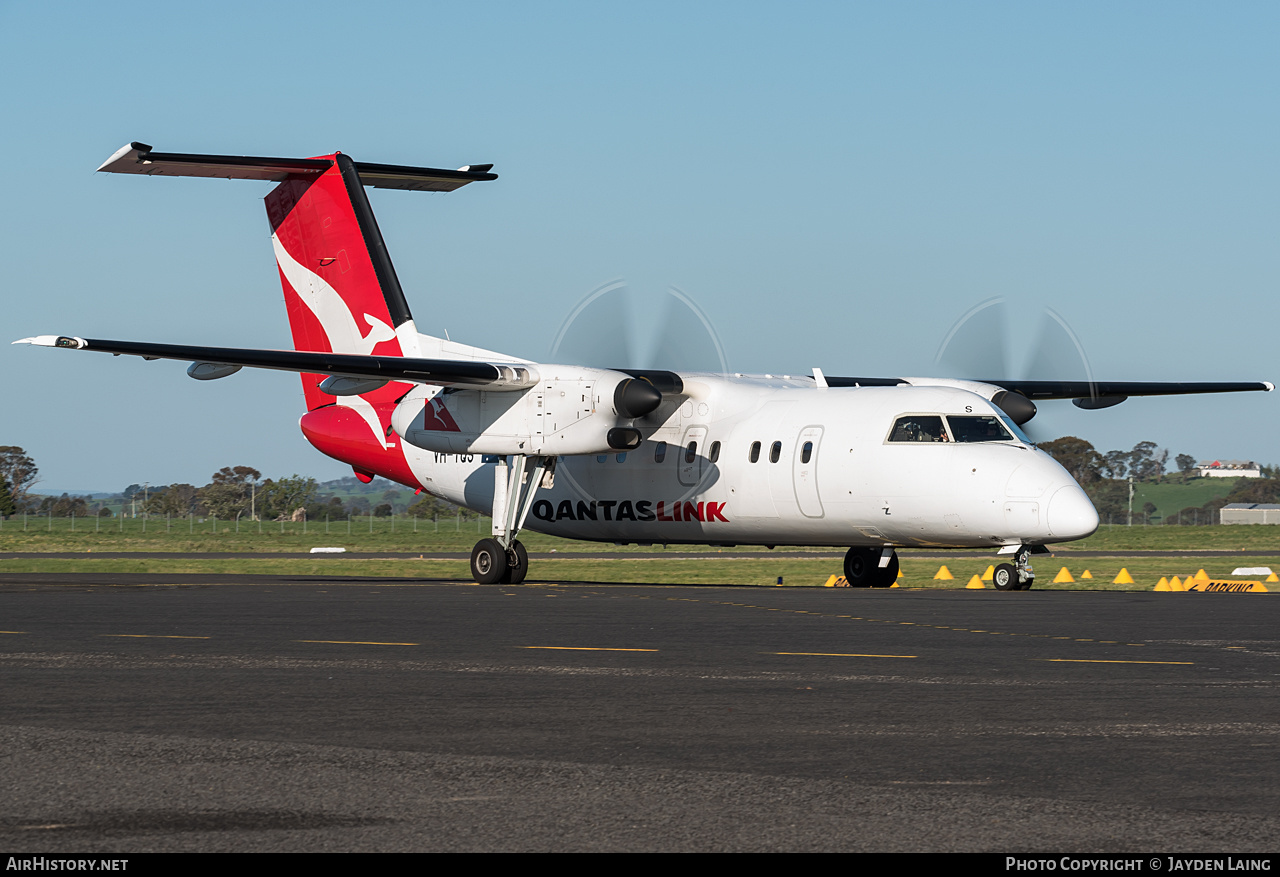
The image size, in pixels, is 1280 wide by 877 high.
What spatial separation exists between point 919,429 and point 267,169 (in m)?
15.3

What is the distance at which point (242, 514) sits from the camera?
14725cm

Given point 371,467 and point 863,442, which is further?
point 371,467

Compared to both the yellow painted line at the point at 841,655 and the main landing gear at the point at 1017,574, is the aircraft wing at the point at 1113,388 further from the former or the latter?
the yellow painted line at the point at 841,655

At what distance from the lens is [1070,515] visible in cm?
2178

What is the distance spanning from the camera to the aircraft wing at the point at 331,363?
2370cm

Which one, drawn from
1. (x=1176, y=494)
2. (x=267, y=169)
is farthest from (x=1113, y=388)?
(x=1176, y=494)

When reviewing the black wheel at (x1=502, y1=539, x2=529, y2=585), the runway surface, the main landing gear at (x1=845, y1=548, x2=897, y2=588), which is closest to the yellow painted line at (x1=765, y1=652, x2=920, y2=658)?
the runway surface

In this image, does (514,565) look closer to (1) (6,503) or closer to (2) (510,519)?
(2) (510,519)

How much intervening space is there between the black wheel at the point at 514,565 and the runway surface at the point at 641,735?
1136 cm

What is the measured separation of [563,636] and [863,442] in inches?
423

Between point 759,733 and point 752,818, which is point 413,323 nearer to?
point 759,733

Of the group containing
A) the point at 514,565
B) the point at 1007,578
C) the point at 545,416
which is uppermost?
the point at 545,416

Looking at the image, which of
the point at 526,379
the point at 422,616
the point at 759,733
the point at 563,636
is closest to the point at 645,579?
the point at 526,379
